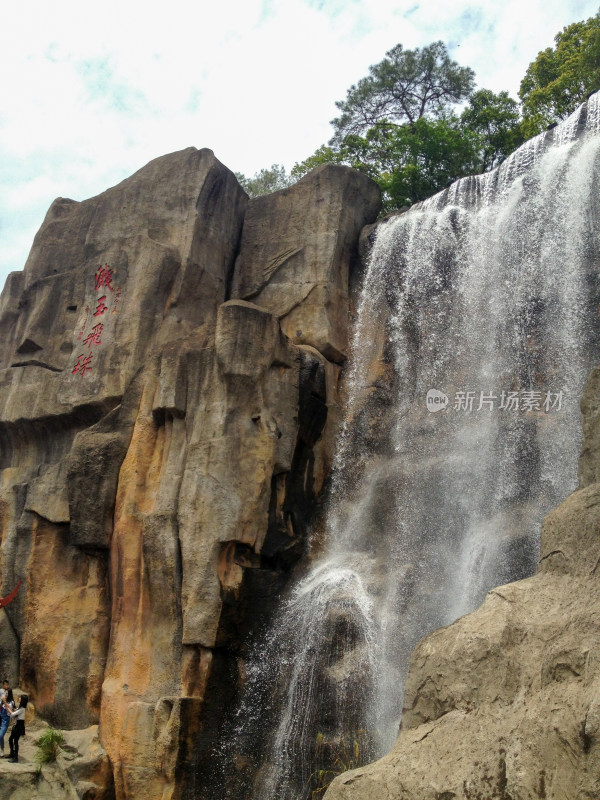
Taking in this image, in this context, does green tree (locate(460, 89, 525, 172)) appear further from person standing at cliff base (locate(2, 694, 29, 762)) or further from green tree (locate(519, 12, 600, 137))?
person standing at cliff base (locate(2, 694, 29, 762))

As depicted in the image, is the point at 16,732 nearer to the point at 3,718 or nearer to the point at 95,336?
the point at 3,718

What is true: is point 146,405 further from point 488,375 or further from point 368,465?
point 488,375

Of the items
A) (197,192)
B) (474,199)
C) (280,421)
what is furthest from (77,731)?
(474,199)

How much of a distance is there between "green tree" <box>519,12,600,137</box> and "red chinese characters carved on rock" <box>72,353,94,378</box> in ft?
39.8

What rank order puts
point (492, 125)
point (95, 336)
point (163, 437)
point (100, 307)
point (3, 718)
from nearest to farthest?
point (3, 718)
point (163, 437)
point (95, 336)
point (100, 307)
point (492, 125)

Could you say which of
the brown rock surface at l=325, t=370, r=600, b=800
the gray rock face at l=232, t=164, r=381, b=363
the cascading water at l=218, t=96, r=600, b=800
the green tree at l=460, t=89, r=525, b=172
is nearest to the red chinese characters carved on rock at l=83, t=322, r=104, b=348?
the gray rock face at l=232, t=164, r=381, b=363

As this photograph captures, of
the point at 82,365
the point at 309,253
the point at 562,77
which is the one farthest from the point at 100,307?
the point at 562,77

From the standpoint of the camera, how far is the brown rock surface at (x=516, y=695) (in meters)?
4.86

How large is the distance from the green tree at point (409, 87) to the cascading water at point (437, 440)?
930cm

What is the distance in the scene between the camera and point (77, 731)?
10.8 m

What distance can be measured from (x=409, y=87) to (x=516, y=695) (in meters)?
21.3

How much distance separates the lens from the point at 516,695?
17.9 feet

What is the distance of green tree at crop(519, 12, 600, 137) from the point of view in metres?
19.2

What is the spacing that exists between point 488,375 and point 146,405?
5.40 meters
